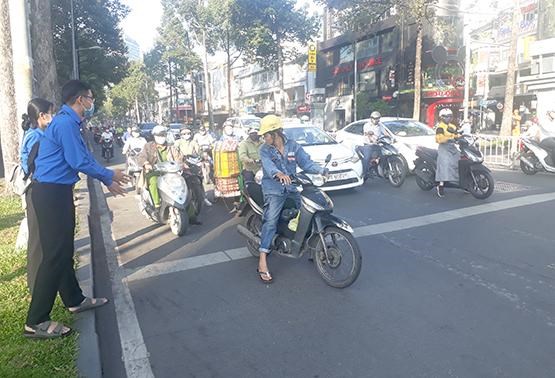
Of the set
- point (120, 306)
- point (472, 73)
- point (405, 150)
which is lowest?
point (120, 306)

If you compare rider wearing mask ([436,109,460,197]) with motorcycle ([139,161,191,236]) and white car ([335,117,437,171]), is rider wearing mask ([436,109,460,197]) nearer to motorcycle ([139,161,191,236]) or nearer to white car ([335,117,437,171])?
white car ([335,117,437,171])

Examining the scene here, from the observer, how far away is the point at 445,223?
267 inches

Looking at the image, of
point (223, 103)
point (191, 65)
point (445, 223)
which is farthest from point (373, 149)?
point (223, 103)

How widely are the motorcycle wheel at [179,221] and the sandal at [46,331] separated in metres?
3.31

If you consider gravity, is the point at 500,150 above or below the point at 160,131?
below

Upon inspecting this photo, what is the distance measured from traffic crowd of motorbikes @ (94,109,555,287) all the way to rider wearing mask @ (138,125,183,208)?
0.05 ft

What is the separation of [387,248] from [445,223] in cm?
151

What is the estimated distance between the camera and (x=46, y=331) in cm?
346

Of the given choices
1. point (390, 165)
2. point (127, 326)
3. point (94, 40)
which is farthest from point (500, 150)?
point (94, 40)

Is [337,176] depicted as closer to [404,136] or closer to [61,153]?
[404,136]

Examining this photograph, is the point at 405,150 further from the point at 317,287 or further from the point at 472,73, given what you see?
the point at 472,73

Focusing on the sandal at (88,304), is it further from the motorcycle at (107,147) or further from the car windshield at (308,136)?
the motorcycle at (107,147)

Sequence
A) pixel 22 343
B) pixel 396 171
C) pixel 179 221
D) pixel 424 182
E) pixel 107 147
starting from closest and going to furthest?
pixel 22 343 → pixel 179 221 → pixel 424 182 → pixel 396 171 → pixel 107 147

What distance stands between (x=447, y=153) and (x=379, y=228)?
2726 millimetres
